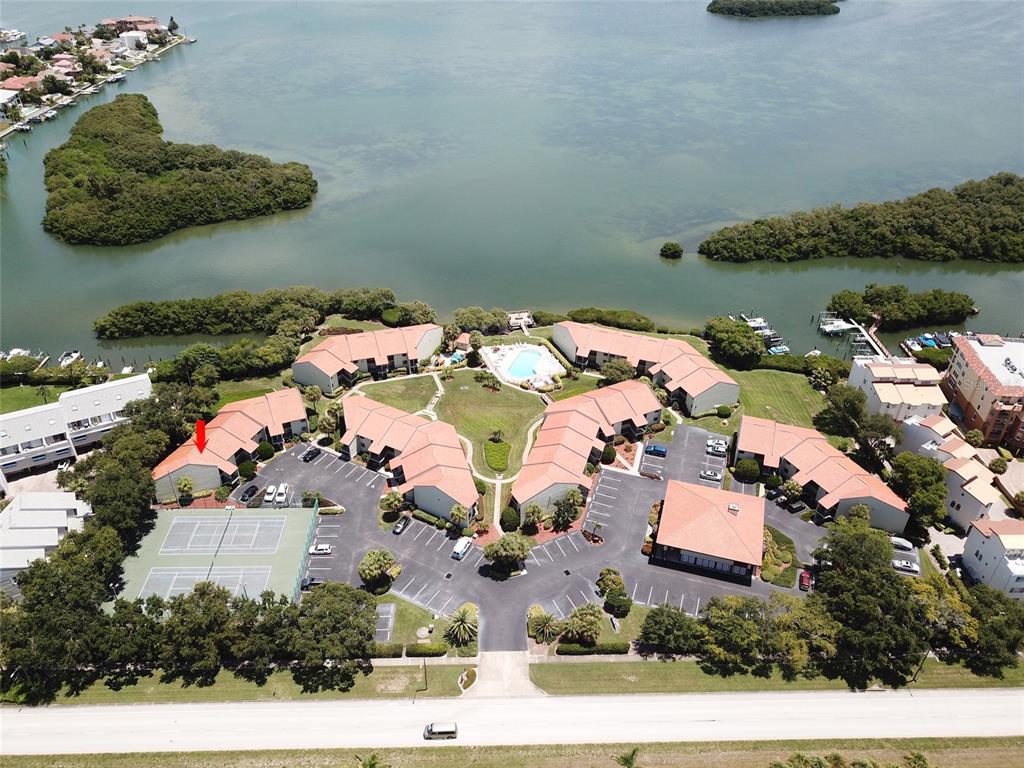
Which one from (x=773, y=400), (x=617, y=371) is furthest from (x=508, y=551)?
(x=773, y=400)

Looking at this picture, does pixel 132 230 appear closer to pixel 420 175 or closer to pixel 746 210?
pixel 420 175

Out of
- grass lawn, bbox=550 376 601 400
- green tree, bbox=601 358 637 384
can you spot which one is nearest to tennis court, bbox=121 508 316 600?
grass lawn, bbox=550 376 601 400

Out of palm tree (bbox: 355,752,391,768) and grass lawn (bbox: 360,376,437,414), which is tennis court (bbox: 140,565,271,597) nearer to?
palm tree (bbox: 355,752,391,768)

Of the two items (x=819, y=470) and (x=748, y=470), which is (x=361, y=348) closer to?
(x=748, y=470)

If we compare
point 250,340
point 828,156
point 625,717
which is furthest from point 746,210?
point 625,717

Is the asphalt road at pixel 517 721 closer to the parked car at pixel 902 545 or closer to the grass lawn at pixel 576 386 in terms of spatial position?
the parked car at pixel 902 545
